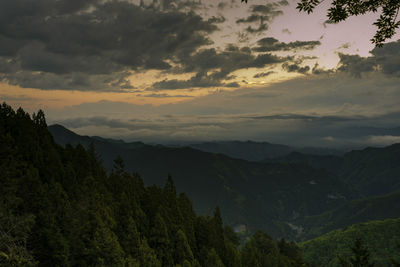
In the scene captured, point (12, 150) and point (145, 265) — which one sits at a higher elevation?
point (12, 150)

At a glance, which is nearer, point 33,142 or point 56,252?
point 56,252

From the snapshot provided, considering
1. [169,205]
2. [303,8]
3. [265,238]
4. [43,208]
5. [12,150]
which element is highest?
[303,8]

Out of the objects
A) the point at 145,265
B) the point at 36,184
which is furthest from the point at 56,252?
the point at 145,265

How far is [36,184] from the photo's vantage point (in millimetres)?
48156

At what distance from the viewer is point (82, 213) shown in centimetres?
4931

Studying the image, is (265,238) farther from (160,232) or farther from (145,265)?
(145,265)

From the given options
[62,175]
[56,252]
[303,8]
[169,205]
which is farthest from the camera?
[169,205]

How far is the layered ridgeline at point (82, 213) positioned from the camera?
141 ft

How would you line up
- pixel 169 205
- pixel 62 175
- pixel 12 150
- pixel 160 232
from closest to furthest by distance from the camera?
pixel 12 150 < pixel 62 175 < pixel 160 232 < pixel 169 205

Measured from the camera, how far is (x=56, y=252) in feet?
135

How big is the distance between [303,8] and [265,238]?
147 meters

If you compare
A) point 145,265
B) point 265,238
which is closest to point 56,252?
point 145,265

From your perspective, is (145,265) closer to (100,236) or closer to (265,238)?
(100,236)

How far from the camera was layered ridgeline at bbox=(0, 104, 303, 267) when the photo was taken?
42.9m
